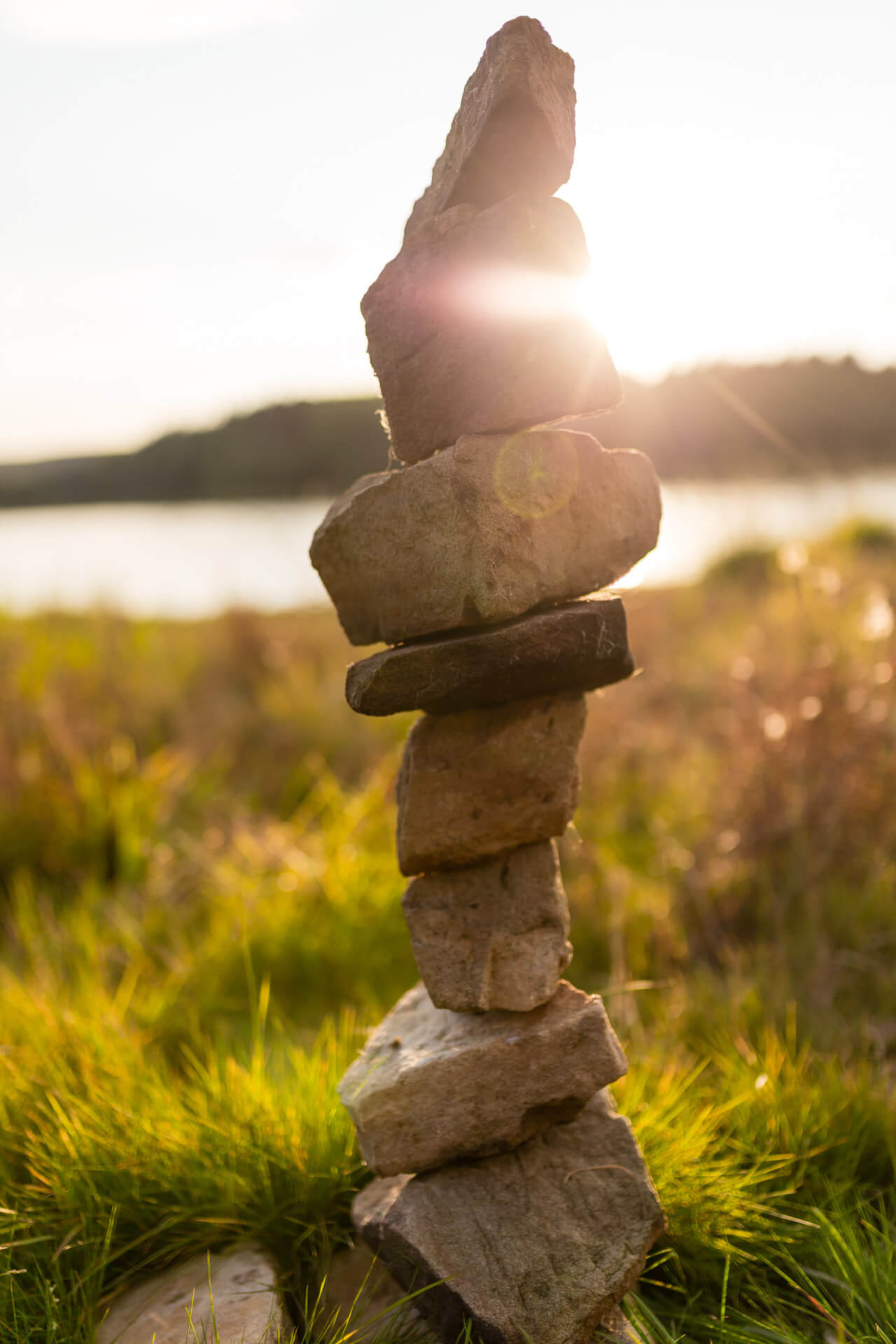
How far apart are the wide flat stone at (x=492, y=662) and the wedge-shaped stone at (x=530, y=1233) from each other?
1.08 metres

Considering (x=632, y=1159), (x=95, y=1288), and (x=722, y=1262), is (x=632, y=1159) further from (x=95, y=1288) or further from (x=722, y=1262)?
(x=95, y=1288)

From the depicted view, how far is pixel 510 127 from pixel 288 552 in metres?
6.98

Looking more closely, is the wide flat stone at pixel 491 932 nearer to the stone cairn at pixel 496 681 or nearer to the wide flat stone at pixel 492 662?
the stone cairn at pixel 496 681

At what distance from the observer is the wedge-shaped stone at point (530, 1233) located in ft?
6.05

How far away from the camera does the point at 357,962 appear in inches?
146

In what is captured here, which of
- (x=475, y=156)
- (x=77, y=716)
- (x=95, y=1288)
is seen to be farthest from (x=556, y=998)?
(x=77, y=716)

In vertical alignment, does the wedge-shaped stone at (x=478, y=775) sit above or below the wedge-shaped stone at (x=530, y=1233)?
above

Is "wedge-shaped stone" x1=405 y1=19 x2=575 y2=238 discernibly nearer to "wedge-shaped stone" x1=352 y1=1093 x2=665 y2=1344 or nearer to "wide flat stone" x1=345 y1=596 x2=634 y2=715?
"wide flat stone" x1=345 y1=596 x2=634 y2=715

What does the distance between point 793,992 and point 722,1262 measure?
1.45 m

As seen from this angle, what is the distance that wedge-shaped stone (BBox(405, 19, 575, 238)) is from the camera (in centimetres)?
178

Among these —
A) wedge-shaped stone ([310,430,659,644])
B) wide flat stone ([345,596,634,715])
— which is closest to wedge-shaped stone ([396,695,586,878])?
wide flat stone ([345,596,634,715])

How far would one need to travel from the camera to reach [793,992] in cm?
342

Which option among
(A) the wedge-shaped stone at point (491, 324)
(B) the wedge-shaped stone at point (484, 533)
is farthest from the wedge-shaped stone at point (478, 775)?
(A) the wedge-shaped stone at point (491, 324)

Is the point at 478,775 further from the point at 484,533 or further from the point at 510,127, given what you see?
the point at 510,127
